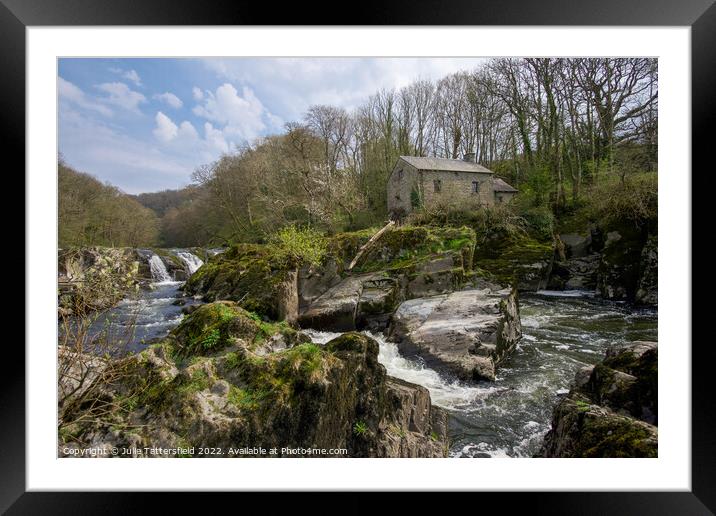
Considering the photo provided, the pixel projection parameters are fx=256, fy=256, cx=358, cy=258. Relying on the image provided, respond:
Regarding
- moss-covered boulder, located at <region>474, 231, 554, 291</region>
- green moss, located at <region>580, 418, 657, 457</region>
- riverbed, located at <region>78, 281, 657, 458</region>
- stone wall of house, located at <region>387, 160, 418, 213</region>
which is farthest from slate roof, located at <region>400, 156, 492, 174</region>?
green moss, located at <region>580, 418, 657, 457</region>

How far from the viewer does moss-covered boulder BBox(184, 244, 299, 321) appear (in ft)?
19.1

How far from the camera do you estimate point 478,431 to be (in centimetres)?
312

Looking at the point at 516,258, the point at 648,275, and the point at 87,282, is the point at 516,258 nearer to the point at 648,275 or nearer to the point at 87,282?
the point at 648,275

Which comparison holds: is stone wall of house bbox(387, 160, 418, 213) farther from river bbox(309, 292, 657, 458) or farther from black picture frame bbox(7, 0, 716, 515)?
black picture frame bbox(7, 0, 716, 515)

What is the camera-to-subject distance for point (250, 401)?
2.13 metres

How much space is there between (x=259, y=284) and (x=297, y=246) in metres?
1.27

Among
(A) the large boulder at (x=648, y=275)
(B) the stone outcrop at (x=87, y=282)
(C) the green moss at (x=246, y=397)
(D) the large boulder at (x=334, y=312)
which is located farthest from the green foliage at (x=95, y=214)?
(A) the large boulder at (x=648, y=275)

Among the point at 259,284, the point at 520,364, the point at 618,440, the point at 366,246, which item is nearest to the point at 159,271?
the point at 259,284

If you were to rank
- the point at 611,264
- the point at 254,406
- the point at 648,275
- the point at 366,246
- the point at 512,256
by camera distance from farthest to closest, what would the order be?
1. the point at 512,256
2. the point at 366,246
3. the point at 611,264
4. the point at 648,275
5. the point at 254,406

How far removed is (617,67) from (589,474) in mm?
3912

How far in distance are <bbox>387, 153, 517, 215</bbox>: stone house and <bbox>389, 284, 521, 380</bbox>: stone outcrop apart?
7.20 m
